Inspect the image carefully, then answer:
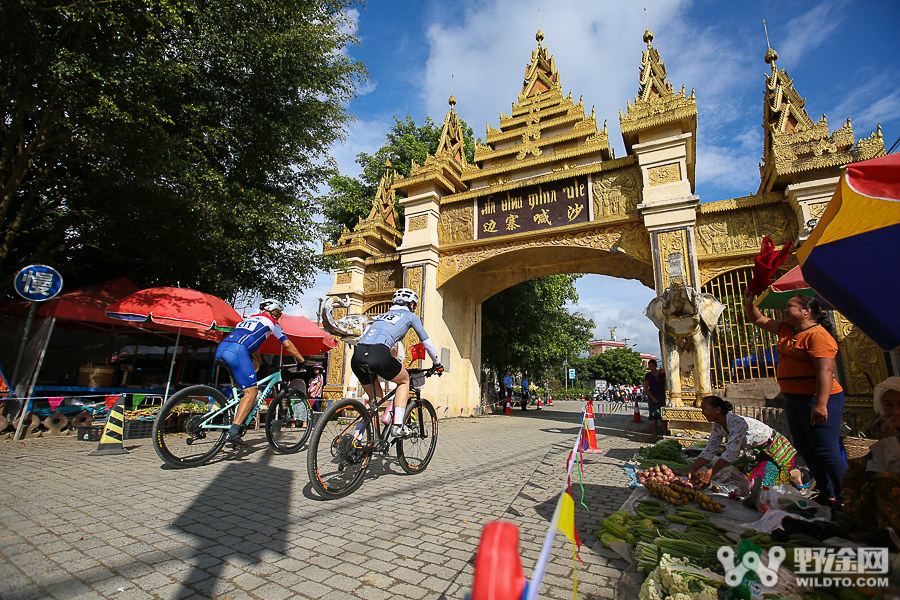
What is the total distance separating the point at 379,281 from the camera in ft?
44.7

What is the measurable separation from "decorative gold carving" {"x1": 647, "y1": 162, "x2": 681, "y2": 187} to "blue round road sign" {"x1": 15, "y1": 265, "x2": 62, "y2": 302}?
11.7 m

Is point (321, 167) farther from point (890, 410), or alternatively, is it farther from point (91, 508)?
point (890, 410)

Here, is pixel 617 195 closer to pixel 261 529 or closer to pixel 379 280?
pixel 379 280

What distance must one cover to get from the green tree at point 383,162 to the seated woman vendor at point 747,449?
50.5ft

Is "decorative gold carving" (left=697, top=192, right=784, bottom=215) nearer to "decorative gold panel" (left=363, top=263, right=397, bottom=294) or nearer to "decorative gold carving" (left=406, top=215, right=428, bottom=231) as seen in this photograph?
"decorative gold carving" (left=406, top=215, right=428, bottom=231)

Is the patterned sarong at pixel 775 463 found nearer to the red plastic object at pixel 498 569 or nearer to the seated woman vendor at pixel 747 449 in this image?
the seated woman vendor at pixel 747 449

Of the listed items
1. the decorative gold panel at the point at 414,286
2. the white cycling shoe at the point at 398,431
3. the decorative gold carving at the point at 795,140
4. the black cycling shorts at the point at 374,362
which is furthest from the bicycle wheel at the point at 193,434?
the decorative gold carving at the point at 795,140

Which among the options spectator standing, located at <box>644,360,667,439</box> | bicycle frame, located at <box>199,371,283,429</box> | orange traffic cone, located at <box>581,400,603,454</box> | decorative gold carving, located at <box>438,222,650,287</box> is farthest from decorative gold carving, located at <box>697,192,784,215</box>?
bicycle frame, located at <box>199,371,283,429</box>

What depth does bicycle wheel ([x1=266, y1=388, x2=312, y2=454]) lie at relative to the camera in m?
5.17

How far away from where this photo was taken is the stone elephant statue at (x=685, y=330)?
23.5ft

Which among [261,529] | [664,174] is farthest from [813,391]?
[664,174]

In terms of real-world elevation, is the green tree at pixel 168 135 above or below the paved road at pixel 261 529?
above

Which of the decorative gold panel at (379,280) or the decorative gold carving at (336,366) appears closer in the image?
the decorative gold carving at (336,366)

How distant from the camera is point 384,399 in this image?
3963 mm
